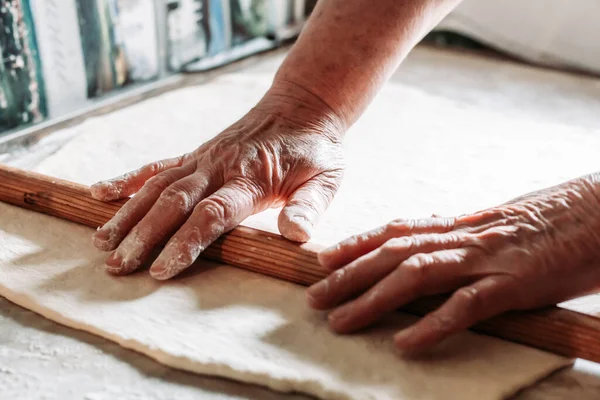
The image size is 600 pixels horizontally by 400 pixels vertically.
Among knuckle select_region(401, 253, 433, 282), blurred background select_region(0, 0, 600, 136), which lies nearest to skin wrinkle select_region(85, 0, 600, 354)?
knuckle select_region(401, 253, 433, 282)

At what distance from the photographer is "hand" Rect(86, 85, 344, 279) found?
108cm

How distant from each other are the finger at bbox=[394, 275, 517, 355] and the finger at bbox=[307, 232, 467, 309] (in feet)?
0.31

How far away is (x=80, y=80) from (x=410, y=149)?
1117mm

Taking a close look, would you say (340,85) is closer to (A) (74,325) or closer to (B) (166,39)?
(A) (74,325)

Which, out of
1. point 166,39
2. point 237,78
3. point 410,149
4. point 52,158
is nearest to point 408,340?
point 410,149

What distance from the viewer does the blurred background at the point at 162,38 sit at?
1847 millimetres

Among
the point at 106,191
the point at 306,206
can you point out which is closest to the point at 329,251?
the point at 306,206

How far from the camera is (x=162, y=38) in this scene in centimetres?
236

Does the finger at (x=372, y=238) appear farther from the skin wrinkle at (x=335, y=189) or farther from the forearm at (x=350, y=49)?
the forearm at (x=350, y=49)

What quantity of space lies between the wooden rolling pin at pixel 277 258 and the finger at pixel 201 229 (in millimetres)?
41

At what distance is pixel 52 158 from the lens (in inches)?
62.7

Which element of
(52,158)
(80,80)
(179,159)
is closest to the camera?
(179,159)

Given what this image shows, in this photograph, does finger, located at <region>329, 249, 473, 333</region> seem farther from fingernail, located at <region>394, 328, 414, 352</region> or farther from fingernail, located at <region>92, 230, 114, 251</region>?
fingernail, located at <region>92, 230, 114, 251</region>

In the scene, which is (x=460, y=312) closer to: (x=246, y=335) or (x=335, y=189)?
(x=246, y=335)
